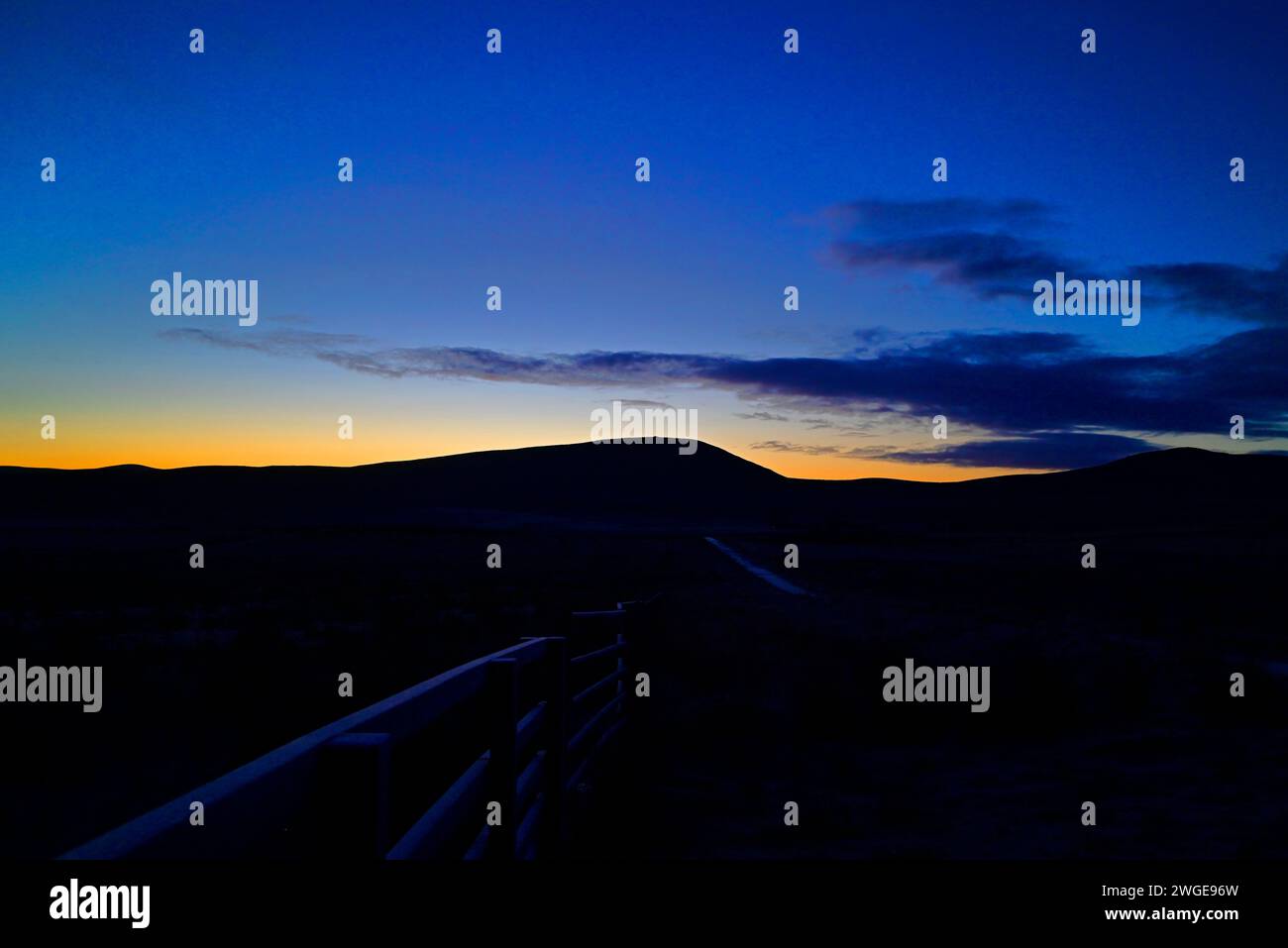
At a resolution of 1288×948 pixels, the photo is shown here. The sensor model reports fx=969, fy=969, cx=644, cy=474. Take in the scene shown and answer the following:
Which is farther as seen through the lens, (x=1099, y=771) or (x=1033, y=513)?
(x=1033, y=513)

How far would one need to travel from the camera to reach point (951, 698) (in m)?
10.4

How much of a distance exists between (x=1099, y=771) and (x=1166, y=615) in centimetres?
1720

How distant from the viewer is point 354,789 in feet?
6.15

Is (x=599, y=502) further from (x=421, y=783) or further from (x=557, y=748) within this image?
(x=557, y=748)

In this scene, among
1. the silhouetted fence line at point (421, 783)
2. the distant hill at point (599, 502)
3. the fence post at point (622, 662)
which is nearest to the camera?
the silhouetted fence line at point (421, 783)

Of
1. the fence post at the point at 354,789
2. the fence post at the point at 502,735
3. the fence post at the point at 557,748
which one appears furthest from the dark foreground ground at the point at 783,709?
the fence post at the point at 354,789

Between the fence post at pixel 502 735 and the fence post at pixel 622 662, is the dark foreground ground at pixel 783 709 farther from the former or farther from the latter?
the fence post at pixel 502 735

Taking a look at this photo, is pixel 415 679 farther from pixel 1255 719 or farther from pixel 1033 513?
pixel 1033 513

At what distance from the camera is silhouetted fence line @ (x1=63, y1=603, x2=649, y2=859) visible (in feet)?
4.69

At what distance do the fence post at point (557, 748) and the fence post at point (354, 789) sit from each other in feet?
9.99

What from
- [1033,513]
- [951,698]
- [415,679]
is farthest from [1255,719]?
[1033,513]

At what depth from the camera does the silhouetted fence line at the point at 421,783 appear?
143 cm

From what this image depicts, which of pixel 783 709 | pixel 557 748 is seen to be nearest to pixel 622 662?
pixel 783 709
